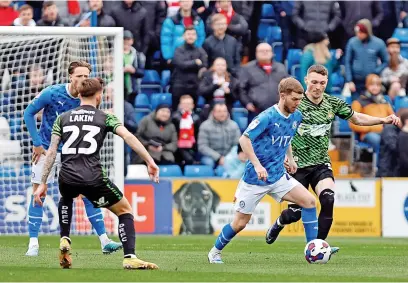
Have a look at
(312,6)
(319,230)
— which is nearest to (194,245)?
(319,230)

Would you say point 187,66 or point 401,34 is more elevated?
point 401,34

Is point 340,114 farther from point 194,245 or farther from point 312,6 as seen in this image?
point 312,6

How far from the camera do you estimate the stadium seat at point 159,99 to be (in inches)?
845

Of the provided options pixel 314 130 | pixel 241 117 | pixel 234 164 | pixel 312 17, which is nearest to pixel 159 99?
pixel 241 117

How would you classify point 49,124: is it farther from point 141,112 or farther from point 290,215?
point 141,112

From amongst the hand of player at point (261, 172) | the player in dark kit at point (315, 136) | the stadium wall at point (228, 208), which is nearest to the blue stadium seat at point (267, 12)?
the stadium wall at point (228, 208)

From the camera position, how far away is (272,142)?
1174 centimetres

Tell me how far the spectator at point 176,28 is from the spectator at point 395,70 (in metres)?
3.83

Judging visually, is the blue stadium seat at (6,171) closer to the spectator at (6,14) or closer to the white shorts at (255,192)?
the spectator at (6,14)

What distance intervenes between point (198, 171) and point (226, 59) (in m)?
2.50

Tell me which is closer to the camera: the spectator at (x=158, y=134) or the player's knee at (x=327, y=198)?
the player's knee at (x=327, y=198)

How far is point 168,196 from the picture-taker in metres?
19.2

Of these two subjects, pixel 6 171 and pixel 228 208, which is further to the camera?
pixel 228 208

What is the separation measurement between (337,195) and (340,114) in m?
6.22
